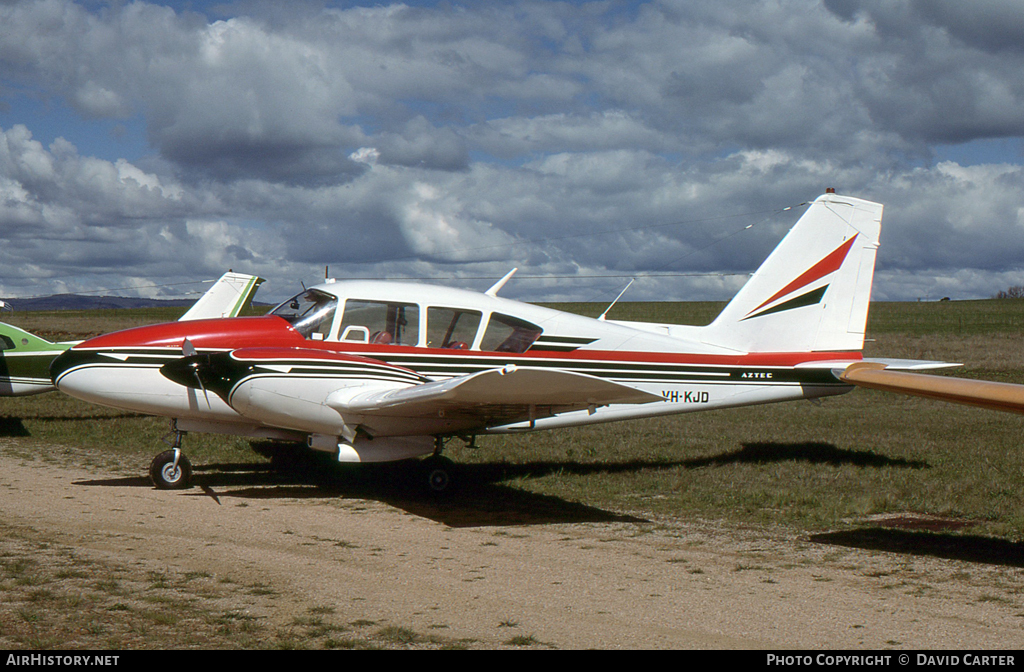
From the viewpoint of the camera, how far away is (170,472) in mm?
8945

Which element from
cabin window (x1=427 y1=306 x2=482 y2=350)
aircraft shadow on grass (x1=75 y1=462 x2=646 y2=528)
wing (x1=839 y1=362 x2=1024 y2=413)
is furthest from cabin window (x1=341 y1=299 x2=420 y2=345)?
wing (x1=839 y1=362 x2=1024 y2=413)

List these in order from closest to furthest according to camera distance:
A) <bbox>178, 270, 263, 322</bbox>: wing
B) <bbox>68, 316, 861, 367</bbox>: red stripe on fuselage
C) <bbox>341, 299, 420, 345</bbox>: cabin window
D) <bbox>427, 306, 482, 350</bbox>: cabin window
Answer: <bbox>68, 316, 861, 367</bbox>: red stripe on fuselage → <bbox>341, 299, 420, 345</bbox>: cabin window → <bbox>427, 306, 482, 350</bbox>: cabin window → <bbox>178, 270, 263, 322</bbox>: wing

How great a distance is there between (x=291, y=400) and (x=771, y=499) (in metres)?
5.23

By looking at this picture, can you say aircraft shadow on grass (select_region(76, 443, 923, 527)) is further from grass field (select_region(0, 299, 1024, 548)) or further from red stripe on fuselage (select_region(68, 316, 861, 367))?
red stripe on fuselage (select_region(68, 316, 861, 367))

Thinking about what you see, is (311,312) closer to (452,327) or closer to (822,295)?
(452,327)

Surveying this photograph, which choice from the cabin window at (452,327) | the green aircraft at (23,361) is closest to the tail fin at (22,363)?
the green aircraft at (23,361)

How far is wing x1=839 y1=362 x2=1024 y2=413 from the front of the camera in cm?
549

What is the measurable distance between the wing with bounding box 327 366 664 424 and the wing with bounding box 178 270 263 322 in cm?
905

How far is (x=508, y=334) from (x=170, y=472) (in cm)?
417

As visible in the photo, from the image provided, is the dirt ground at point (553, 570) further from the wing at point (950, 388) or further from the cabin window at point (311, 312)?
the cabin window at point (311, 312)

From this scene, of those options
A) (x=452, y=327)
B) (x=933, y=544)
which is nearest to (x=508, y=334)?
(x=452, y=327)

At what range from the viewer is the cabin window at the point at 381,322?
8961 millimetres
